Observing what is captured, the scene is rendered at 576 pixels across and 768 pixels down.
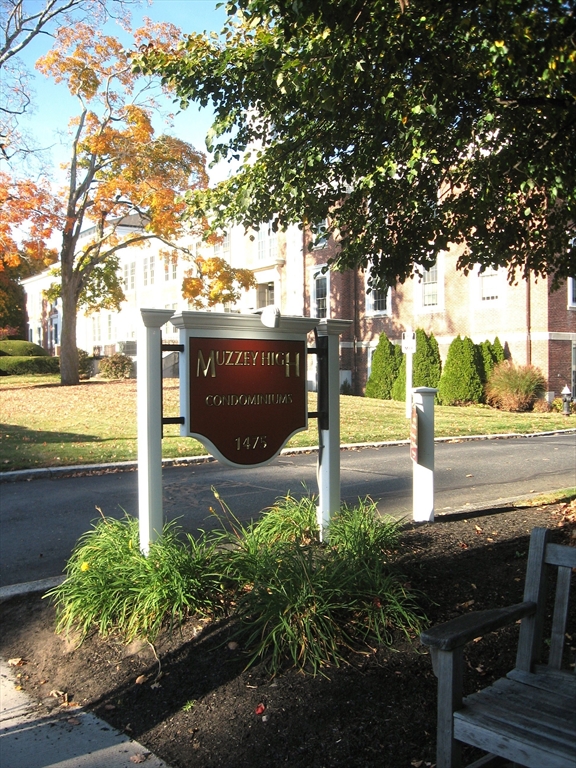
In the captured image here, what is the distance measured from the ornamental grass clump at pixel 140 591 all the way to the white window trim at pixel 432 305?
24.3 metres

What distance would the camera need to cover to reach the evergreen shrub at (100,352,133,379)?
32.6 m

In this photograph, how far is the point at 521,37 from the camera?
4785mm

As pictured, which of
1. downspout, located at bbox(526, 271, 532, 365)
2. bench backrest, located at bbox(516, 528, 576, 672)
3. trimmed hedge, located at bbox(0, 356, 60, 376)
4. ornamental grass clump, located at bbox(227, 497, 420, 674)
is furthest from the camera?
trimmed hedge, located at bbox(0, 356, 60, 376)

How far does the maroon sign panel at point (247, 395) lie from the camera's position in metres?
5.28

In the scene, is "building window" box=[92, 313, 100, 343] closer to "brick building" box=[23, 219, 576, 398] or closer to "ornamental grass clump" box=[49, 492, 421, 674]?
"brick building" box=[23, 219, 576, 398]

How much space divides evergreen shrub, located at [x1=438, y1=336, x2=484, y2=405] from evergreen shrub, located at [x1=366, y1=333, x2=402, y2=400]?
112 inches

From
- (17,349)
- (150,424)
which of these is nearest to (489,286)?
(150,424)

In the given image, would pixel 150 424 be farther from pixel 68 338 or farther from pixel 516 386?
pixel 68 338

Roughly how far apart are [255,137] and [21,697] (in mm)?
5564

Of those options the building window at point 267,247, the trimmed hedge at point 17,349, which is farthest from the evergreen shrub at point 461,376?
the trimmed hedge at point 17,349

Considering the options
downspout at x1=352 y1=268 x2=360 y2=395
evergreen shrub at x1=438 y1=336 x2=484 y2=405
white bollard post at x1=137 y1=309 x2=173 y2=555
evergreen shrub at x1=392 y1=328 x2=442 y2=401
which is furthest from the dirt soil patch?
downspout at x1=352 y1=268 x2=360 y2=395

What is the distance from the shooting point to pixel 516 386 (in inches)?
969

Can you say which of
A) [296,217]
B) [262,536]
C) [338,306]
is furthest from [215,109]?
[338,306]

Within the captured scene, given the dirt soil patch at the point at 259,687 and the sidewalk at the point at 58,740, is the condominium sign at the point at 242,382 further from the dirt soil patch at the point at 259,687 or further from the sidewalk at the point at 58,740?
the sidewalk at the point at 58,740
